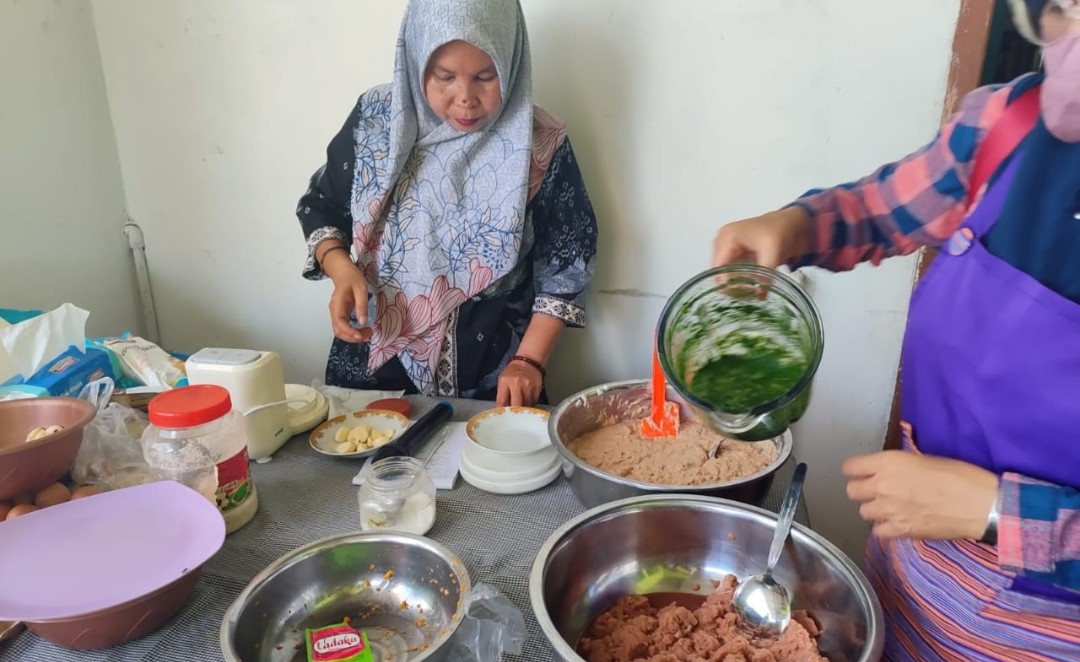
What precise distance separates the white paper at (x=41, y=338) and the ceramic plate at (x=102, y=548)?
51cm

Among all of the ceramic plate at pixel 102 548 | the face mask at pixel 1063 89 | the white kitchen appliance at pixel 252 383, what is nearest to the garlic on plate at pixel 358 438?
the white kitchen appliance at pixel 252 383

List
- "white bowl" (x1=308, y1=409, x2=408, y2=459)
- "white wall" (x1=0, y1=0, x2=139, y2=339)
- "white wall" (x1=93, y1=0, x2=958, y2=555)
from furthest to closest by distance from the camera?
1. "white wall" (x1=0, y1=0, x2=139, y2=339)
2. "white wall" (x1=93, y1=0, x2=958, y2=555)
3. "white bowl" (x1=308, y1=409, x2=408, y2=459)

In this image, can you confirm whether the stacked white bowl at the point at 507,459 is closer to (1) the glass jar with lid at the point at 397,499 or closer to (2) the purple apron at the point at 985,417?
(1) the glass jar with lid at the point at 397,499

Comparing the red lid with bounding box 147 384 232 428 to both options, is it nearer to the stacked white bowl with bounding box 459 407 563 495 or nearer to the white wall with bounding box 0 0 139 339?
the stacked white bowl with bounding box 459 407 563 495

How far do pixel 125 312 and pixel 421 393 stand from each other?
3.85 feet

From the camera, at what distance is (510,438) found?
47.6 inches

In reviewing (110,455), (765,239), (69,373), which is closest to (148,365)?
(69,373)

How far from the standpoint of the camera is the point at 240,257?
2.04 meters

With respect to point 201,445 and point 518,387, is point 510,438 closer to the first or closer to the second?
point 518,387

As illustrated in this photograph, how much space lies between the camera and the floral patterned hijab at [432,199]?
1.45 m

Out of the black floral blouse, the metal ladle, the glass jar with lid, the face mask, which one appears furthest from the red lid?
the face mask

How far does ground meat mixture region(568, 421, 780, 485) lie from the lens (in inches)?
40.3

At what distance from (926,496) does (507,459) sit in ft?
1.97

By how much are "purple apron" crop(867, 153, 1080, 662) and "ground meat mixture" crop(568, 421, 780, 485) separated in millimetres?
248
